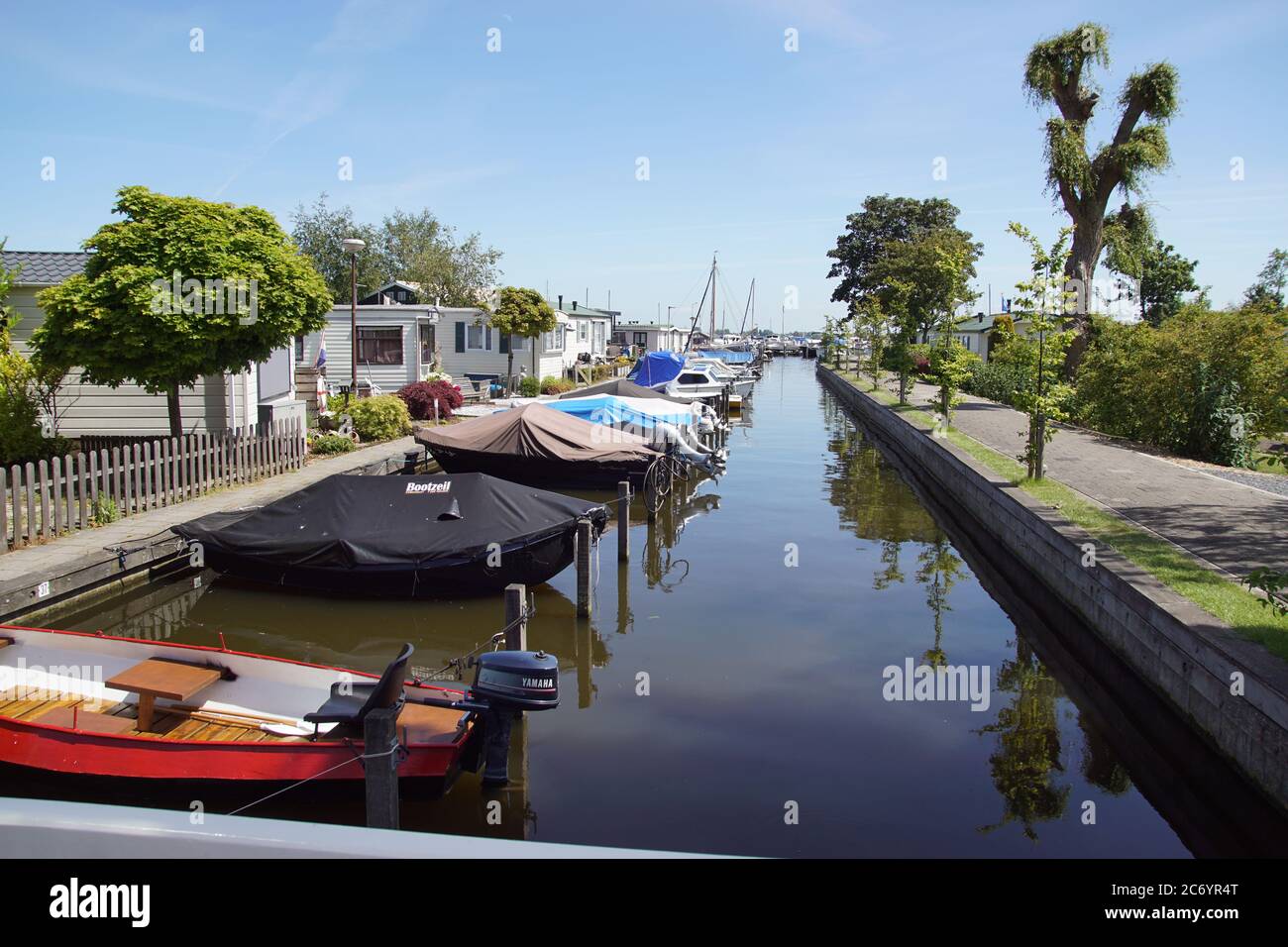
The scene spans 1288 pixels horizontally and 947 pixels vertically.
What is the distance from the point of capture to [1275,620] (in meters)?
8.39

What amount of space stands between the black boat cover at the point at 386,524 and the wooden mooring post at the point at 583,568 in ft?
1.86

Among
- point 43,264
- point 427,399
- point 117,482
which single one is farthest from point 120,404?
point 427,399

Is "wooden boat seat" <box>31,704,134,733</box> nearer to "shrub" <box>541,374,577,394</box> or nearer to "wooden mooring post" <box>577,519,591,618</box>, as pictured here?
"wooden mooring post" <box>577,519,591,618</box>

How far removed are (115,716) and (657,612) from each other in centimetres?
664

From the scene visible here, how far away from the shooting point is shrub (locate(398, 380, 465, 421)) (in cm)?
2777

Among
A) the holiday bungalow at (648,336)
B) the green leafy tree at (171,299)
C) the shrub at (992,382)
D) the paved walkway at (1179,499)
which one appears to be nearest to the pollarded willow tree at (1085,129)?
the shrub at (992,382)

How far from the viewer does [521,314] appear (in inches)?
1390

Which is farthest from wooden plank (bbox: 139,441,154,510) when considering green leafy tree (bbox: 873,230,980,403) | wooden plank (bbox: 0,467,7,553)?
green leafy tree (bbox: 873,230,980,403)

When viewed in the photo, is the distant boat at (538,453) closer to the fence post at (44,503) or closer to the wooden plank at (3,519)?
the fence post at (44,503)

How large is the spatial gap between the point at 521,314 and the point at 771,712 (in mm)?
28387

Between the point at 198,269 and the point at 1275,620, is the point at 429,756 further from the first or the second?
the point at 198,269

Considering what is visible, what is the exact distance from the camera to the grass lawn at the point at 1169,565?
824 centimetres

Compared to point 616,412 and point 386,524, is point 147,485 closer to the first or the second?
point 386,524
